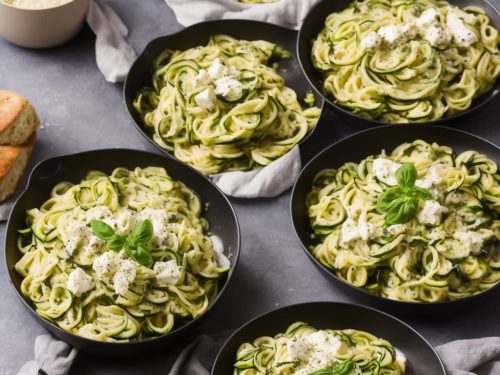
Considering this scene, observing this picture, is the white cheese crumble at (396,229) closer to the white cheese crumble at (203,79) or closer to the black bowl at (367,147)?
the black bowl at (367,147)

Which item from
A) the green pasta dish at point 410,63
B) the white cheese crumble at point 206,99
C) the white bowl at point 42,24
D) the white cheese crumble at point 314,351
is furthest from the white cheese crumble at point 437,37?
the white bowl at point 42,24

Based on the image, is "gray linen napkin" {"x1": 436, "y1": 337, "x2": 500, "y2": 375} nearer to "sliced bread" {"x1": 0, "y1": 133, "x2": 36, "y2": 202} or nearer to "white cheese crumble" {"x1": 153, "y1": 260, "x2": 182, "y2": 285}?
"white cheese crumble" {"x1": 153, "y1": 260, "x2": 182, "y2": 285}

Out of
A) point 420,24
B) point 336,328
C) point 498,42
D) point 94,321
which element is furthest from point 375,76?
point 94,321

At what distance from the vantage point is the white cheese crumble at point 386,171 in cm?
570

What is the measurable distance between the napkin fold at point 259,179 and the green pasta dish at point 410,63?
0.61 metres

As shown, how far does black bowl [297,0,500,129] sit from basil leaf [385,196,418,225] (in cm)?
81

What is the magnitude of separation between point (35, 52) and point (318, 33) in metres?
Answer: 2.19

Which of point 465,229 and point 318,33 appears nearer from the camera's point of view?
point 465,229

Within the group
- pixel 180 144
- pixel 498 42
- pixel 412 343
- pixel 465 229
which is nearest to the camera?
pixel 412 343

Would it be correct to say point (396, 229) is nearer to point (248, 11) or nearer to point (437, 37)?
point (437, 37)

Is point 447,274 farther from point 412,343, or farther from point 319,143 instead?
point 319,143

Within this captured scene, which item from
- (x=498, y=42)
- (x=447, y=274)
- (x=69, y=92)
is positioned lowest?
(x=69, y=92)

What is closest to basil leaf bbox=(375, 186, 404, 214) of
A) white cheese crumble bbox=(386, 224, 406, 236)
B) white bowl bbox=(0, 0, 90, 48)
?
white cheese crumble bbox=(386, 224, 406, 236)

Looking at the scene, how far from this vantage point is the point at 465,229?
18.1 feet
